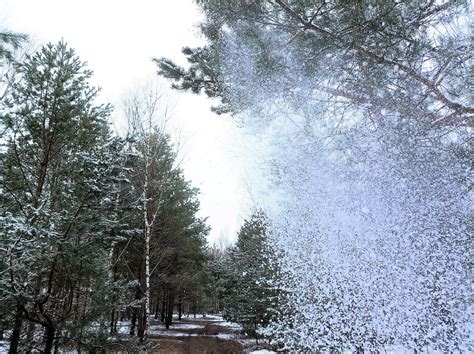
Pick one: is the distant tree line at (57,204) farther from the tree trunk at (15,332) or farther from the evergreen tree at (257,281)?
the evergreen tree at (257,281)

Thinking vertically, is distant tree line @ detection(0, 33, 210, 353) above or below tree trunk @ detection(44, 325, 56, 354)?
above

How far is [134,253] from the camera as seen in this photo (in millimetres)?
13852

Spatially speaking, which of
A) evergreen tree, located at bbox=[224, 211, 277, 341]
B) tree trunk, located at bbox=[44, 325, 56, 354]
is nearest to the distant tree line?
tree trunk, located at bbox=[44, 325, 56, 354]

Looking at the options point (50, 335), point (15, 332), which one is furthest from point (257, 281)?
point (15, 332)

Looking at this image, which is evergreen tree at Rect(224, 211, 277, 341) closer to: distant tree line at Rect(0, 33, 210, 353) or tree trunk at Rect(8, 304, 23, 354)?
distant tree line at Rect(0, 33, 210, 353)

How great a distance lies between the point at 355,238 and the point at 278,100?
4074 mm

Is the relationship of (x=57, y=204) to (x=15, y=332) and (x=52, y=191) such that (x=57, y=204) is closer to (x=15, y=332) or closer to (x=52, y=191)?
(x=52, y=191)

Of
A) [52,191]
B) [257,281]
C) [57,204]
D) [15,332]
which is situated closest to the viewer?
[15,332]

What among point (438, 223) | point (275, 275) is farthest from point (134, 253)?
point (438, 223)

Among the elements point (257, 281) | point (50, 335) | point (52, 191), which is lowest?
point (50, 335)

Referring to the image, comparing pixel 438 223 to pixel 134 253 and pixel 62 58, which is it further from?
pixel 134 253

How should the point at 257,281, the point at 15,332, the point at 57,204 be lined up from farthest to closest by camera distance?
the point at 257,281 < the point at 57,204 < the point at 15,332

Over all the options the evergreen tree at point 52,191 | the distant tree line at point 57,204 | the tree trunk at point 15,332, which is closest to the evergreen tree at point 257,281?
the distant tree line at point 57,204

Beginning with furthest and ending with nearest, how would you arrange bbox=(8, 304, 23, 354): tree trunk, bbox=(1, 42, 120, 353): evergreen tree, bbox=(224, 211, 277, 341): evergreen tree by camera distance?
1. bbox=(224, 211, 277, 341): evergreen tree
2. bbox=(8, 304, 23, 354): tree trunk
3. bbox=(1, 42, 120, 353): evergreen tree
